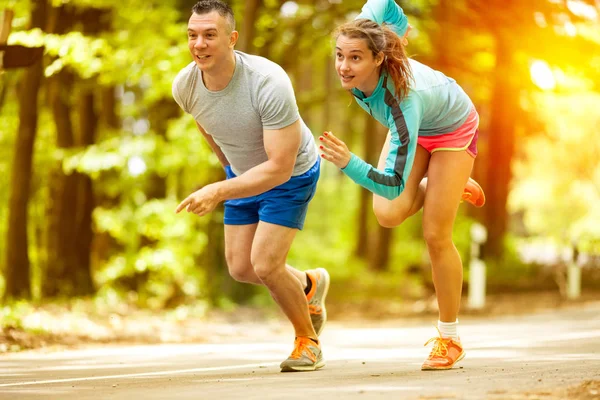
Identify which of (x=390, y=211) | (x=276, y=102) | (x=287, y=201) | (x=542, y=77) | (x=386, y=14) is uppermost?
(x=542, y=77)

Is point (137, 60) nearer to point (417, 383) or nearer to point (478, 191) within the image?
point (478, 191)

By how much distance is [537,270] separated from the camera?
16.9 m

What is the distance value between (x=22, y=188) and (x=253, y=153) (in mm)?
8643

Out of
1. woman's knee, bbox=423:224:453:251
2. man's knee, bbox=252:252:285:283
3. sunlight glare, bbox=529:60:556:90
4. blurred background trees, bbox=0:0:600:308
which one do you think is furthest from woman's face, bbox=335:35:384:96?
sunlight glare, bbox=529:60:556:90

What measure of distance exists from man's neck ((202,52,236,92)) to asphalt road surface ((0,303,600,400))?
175cm

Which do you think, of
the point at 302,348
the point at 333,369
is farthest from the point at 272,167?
the point at 333,369

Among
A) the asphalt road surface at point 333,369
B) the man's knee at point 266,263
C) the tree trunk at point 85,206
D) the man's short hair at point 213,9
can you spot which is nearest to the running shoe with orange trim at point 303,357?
the asphalt road surface at point 333,369

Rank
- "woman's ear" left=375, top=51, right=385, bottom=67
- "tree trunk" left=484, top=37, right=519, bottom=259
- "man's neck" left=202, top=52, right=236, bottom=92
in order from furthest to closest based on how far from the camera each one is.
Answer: "tree trunk" left=484, top=37, right=519, bottom=259 → "man's neck" left=202, top=52, right=236, bottom=92 → "woman's ear" left=375, top=51, right=385, bottom=67

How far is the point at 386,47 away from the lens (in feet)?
17.7

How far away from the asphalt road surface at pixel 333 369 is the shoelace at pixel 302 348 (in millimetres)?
145

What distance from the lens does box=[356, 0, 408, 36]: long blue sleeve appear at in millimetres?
5660

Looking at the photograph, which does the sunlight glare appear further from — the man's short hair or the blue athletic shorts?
the man's short hair

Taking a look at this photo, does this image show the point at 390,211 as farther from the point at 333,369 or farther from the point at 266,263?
the point at 333,369

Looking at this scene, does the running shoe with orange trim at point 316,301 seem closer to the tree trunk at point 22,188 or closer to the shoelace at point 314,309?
the shoelace at point 314,309
